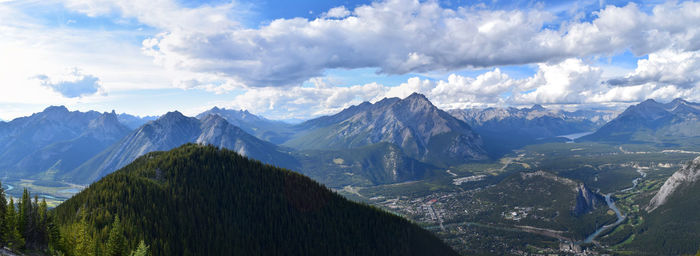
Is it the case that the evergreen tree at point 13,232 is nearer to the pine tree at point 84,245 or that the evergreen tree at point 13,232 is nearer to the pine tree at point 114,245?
the pine tree at point 84,245

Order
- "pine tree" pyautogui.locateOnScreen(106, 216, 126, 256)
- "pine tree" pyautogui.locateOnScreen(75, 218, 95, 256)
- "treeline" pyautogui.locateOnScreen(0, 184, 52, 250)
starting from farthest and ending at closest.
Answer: "pine tree" pyautogui.locateOnScreen(75, 218, 95, 256)
"pine tree" pyautogui.locateOnScreen(106, 216, 126, 256)
"treeline" pyautogui.locateOnScreen(0, 184, 52, 250)

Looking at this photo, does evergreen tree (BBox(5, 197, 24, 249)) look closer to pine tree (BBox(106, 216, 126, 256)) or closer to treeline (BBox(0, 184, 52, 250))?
treeline (BBox(0, 184, 52, 250))

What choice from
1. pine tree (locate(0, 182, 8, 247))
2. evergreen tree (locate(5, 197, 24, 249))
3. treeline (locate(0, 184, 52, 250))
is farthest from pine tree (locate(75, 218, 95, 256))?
pine tree (locate(0, 182, 8, 247))

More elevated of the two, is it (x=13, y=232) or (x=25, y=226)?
(x=25, y=226)

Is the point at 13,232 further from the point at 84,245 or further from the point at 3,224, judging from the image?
the point at 84,245

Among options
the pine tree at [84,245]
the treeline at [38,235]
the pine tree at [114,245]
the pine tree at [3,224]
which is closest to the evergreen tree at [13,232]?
the treeline at [38,235]

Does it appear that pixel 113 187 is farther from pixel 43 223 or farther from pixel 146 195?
pixel 43 223

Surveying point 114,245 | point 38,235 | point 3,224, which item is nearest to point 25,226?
point 3,224

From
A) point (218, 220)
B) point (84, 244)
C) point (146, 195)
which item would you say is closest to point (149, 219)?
point (146, 195)

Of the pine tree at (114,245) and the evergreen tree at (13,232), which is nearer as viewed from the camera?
the evergreen tree at (13,232)

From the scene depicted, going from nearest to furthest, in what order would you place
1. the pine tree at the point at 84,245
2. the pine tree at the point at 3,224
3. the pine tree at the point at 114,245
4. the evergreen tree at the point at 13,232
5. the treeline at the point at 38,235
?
the pine tree at the point at 3,224 < the evergreen tree at the point at 13,232 < the treeline at the point at 38,235 < the pine tree at the point at 114,245 < the pine tree at the point at 84,245

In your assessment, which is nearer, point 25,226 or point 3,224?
point 3,224
